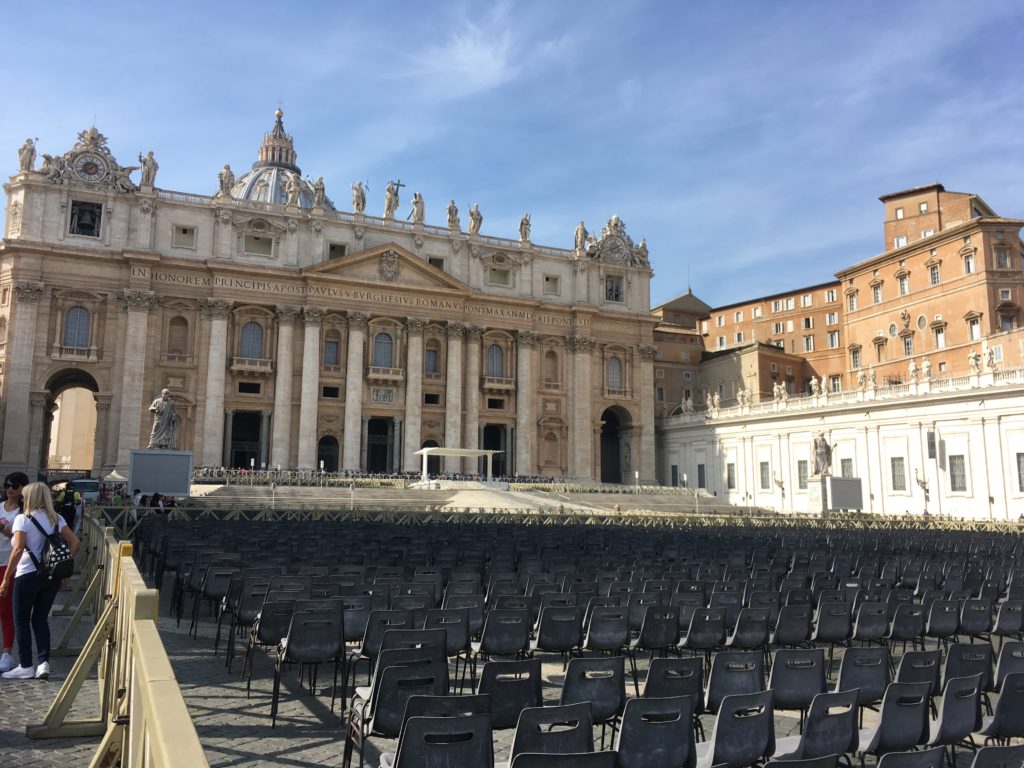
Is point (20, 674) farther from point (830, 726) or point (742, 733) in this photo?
point (830, 726)

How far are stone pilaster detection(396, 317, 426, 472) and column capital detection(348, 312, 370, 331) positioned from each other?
338 cm

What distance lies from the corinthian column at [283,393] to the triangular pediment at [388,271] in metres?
3.72

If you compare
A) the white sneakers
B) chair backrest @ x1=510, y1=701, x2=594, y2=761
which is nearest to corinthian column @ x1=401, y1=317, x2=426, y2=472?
→ the white sneakers

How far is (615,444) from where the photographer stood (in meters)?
67.6

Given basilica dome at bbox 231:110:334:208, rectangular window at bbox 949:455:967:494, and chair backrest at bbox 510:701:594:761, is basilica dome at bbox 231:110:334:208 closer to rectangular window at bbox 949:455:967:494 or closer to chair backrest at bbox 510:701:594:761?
rectangular window at bbox 949:455:967:494

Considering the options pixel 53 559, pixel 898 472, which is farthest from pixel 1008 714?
pixel 898 472

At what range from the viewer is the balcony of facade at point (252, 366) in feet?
172

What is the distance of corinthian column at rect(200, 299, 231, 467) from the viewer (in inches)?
1998

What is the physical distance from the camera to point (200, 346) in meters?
52.0

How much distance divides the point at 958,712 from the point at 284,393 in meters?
51.1

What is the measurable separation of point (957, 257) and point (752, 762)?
57.2 m

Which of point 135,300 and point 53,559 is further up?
point 135,300

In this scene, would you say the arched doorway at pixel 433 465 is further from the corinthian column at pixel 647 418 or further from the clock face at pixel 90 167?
the clock face at pixel 90 167

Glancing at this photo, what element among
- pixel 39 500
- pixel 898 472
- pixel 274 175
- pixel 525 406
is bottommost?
pixel 39 500
